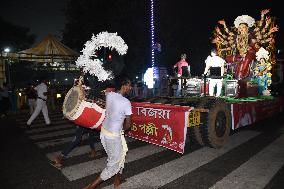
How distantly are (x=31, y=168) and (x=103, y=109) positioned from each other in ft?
7.53

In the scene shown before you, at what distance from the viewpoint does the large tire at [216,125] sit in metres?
7.21

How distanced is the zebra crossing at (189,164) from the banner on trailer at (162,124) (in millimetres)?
415

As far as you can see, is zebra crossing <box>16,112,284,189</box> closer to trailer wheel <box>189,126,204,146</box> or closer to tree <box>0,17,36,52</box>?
trailer wheel <box>189,126,204,146</box>

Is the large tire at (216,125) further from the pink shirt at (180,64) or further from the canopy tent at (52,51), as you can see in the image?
the canopy tent at (52,51)

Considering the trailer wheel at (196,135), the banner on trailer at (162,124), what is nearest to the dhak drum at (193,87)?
the trailer wheel at (196,135)

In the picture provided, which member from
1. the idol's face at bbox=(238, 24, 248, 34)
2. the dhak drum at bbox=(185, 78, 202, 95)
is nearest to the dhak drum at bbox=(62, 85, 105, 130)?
the dhak drum at bbox=(185, 78, 202, 95)

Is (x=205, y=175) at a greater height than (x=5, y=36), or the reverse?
(x=5, y=36)

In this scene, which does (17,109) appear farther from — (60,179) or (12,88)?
(60,179)

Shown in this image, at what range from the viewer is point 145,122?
7176mm

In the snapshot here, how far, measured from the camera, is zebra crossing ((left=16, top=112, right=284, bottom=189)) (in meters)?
5.20

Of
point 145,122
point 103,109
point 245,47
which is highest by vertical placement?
point 245,47

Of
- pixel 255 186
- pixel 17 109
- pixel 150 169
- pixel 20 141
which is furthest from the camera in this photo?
pixel 17 109

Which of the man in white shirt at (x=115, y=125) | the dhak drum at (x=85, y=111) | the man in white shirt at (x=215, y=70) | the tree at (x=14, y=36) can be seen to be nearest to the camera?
the man in white shirt at (x=115, y=125)

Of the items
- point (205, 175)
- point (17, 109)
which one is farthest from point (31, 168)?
point (17, 109)
